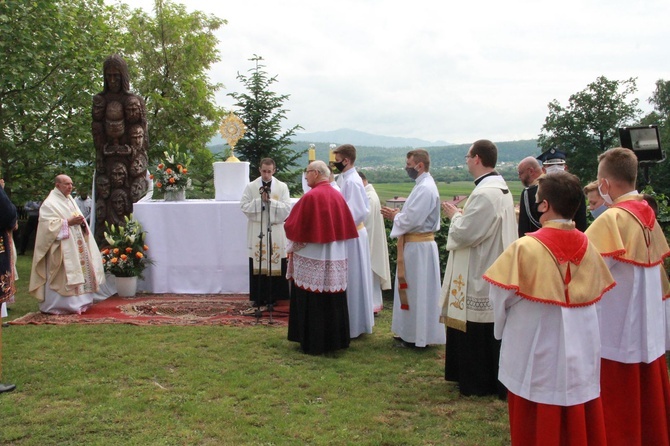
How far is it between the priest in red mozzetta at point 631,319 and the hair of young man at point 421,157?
2.60 meters

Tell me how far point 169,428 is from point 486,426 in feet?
7.85

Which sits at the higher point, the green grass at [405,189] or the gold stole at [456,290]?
the green grass at [405,189]

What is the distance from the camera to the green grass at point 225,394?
14.8ft

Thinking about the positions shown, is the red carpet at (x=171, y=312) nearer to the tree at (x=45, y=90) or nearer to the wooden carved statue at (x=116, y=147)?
the wooden carved statue at (x=116, y=147)

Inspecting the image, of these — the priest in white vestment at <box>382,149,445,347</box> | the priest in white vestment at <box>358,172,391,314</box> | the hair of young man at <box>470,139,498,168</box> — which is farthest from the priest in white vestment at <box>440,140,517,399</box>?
the priest in white vestment at <box>358,172,391,314</box>

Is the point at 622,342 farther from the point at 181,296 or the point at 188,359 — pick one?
the point at 181,296

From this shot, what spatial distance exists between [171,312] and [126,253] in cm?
173

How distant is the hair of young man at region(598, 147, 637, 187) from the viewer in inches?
161

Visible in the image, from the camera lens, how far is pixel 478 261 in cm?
525

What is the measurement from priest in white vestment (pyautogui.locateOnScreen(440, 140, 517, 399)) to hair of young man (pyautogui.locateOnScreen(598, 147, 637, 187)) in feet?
3.67

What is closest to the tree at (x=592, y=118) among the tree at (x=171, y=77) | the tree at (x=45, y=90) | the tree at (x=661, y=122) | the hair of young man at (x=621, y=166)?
the tree at (x=661, y=122)

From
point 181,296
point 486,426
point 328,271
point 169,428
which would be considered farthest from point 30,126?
point 486,426

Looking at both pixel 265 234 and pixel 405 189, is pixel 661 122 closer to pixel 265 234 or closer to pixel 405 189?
pixel 405 189

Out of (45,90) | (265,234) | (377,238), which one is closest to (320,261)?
(377,238)
